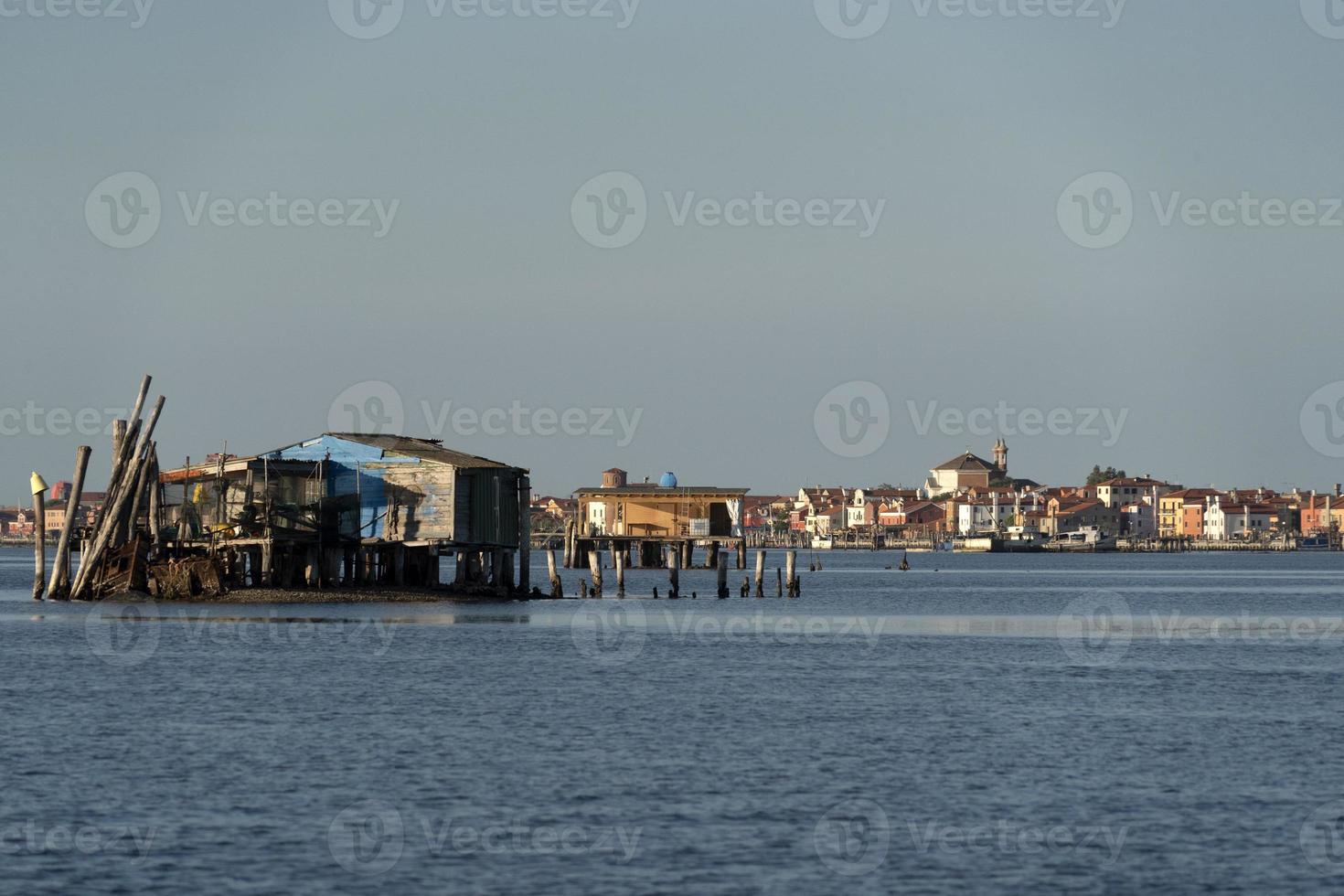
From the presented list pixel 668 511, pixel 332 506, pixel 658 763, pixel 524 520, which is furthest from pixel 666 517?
pixel 658 763

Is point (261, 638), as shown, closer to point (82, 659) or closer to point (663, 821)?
point (82, 659)

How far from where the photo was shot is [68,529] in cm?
6756

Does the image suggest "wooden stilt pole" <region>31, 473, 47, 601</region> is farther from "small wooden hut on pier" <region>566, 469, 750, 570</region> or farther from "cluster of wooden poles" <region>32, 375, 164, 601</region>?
"small wooden hut on pier" <region>566, 469, 750, 570</region>

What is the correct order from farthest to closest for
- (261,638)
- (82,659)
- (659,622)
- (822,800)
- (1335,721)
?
(659,622) < (261,638) < (82,659) < (1335,721) < (822,800)

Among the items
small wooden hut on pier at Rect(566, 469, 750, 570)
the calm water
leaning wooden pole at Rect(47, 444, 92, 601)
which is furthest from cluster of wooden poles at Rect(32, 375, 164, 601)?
small wooden hut on pier at Rect(566, 469, 750, 570)

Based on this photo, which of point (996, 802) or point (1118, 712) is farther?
point (1118, 712)

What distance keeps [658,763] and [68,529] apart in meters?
43.7

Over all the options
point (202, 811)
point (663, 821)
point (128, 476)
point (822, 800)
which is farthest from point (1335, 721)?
point (128, 476)

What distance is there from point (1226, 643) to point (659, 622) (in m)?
18.6

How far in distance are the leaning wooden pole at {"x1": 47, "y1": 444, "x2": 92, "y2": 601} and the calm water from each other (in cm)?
1194

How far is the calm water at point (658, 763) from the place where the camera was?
21953mm

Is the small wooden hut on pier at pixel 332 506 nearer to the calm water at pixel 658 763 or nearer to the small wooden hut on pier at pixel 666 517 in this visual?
the calm water at pixel 658 763

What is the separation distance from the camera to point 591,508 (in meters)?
131

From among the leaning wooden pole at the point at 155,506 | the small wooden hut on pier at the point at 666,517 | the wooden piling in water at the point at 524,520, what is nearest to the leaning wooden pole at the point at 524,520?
the wooden piling in water at the point at 524,520
